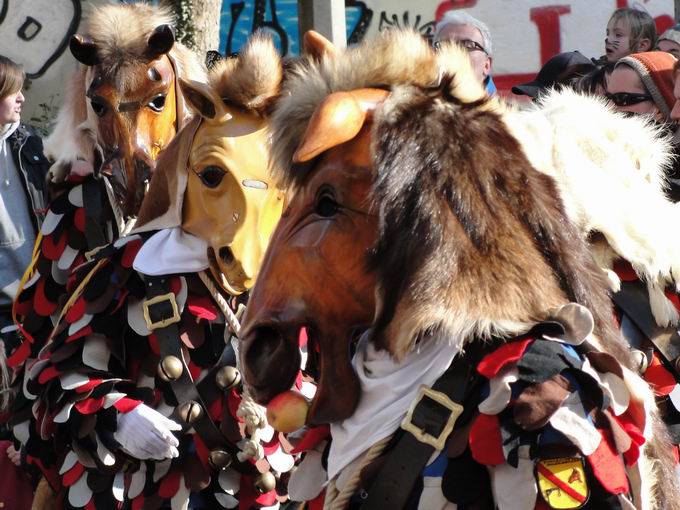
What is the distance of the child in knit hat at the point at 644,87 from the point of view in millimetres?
4250

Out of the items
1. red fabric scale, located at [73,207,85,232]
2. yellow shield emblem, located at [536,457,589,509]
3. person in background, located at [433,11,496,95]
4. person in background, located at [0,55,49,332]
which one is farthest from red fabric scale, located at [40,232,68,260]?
yellow shield emblem, located at [536,457,589,509]

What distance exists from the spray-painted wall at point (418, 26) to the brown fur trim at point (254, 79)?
280 inches

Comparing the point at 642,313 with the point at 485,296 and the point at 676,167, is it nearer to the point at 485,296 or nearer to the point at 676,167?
the point at 676,167

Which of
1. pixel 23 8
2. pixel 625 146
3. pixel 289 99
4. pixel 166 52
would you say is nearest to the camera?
pixel 289 99

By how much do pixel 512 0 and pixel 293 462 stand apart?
785 centimetres

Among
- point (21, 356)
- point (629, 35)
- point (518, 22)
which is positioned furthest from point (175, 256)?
point (518, 22)

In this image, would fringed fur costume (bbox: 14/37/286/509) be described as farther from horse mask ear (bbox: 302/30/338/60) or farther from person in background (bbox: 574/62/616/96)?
person in background (bbox: 574/62/616/96)

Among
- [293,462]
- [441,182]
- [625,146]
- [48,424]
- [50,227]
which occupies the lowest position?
[293,462]

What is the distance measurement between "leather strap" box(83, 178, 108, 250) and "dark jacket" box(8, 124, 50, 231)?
5.05 ft

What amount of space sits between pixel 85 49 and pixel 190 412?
1.60 meters

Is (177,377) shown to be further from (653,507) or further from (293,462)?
(653,507)

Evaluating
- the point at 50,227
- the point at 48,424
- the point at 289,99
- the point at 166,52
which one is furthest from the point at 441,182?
the point at 50,227

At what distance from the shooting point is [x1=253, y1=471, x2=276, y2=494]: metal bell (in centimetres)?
361

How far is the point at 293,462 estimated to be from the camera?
148 inches
